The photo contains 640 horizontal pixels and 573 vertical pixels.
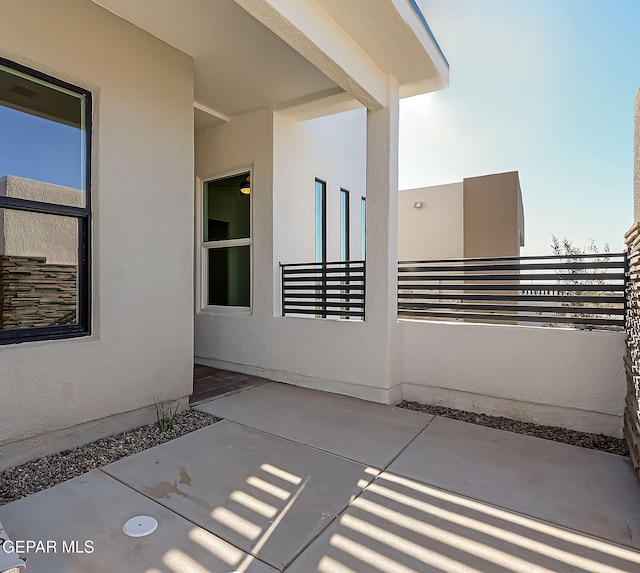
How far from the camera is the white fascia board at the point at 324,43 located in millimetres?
2598

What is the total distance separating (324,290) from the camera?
4.61m

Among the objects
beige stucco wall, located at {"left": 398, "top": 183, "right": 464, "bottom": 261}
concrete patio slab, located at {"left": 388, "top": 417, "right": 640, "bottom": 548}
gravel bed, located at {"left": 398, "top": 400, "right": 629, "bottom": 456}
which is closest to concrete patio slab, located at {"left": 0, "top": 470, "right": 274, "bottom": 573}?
concrete patio slab, located at {"left": 388, "top": 417, "right": 640, "bottom": 548}

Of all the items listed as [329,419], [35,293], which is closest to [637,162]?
[329,419]

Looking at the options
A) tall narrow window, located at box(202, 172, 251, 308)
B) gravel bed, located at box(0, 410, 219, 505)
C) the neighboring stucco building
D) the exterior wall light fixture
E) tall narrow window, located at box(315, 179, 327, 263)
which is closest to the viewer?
gravel bed, located at box(0, 410, 219, 505)

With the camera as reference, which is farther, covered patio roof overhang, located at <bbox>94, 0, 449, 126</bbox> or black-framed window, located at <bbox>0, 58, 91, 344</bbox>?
covered patio roof overhang, located at <bbox>94, 0, 449, 126</bbox>

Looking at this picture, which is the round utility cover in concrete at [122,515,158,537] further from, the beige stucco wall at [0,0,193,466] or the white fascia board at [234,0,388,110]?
the white fascia board at [234,0,388,110]

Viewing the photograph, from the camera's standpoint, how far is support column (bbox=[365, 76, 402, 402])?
13.3 ft

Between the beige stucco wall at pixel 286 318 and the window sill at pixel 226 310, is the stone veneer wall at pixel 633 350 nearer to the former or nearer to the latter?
the beige stucco wall at pixel 286 318

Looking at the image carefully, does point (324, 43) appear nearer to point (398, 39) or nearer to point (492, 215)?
point (398, 39)

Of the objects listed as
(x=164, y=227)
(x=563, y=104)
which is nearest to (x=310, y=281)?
(x=164, y=227)

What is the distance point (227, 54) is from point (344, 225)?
3.28 metres

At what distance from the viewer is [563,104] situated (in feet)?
30.7

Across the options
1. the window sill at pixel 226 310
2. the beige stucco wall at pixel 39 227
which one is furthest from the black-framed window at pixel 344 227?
the beige stucco wall at pixel 39 227

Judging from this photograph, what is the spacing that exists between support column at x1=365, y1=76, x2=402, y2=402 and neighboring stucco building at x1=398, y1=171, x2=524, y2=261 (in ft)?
19.0
